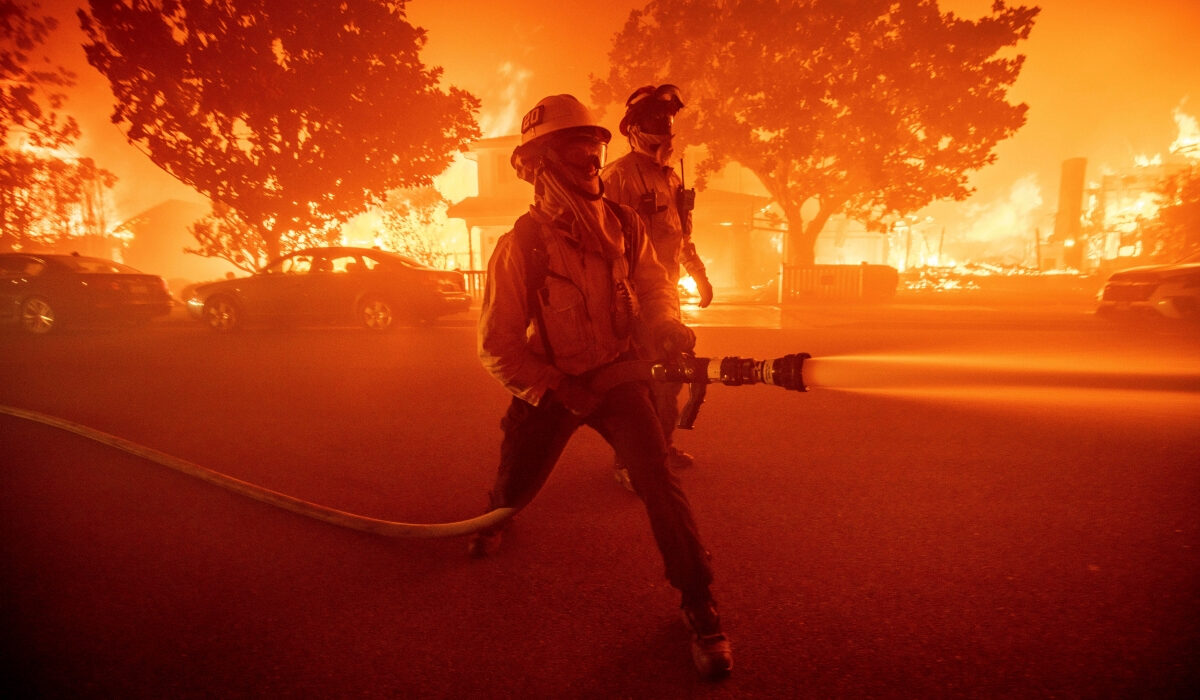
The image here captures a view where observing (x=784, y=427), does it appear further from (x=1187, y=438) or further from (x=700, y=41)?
(x=700, y=41)

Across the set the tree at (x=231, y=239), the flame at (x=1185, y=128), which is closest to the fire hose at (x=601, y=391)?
the tree at (x=231, y=239)

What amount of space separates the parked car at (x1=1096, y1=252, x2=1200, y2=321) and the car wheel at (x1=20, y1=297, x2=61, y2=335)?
62.8ft

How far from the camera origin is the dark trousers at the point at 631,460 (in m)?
2.13

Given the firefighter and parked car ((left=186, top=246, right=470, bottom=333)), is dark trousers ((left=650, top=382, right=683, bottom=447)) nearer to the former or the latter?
the firefighter

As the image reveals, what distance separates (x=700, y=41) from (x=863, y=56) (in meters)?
5.51

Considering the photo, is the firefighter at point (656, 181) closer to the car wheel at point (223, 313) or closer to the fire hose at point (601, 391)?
the fire hose at point (601, 391)

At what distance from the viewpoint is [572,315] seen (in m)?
2.33

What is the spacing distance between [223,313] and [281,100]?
316 inches

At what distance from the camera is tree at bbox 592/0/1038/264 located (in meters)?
19.0

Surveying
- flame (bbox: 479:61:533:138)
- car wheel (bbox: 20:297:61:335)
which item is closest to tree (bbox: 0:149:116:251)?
car wheel (bbox: 20:297:61:335)

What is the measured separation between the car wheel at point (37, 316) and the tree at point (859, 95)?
1788 centimetres

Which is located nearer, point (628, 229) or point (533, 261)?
point (533, 261)

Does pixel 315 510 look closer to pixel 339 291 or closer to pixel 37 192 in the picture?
pixel 339 291

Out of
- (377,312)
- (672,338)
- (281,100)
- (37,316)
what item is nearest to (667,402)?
(672,338)
